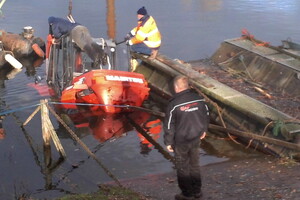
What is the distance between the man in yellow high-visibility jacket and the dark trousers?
7220mm

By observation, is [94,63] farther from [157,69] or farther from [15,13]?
[15,13]

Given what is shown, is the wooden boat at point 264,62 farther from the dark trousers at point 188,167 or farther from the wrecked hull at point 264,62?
the dark trousers at point 188,167

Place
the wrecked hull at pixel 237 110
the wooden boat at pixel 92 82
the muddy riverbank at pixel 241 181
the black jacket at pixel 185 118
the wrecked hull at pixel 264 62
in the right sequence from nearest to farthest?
the black jacket at pixel 185 118
the muddy riverbank at pixel 241 181
the wrecked hull at pixel 237 110
the wooden boat at pixel 92 82
the wrecked hull at pixel 264 62

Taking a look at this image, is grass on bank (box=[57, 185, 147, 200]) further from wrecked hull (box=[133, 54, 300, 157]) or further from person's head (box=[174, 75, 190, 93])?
wrecked hull (box=[133, 54, 300, 157])

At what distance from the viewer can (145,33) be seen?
13484 millimetres

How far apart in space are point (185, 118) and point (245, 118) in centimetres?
461

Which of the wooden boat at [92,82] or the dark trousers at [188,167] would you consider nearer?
the dark trousers at [188,167]

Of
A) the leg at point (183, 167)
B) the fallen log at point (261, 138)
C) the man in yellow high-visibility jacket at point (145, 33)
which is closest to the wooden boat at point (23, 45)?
the man in yellow high-visibility jacket at point (145, 33)

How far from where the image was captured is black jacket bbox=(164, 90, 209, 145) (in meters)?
6.39

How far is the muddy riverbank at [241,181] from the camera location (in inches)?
281

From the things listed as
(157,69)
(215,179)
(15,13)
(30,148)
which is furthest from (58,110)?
(15,13)

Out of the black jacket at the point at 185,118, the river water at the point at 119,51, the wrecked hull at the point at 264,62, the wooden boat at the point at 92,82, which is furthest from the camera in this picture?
the wrecked hull at the point at 264,62

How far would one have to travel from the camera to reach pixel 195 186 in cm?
691

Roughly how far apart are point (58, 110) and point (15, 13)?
1693 centimetres
